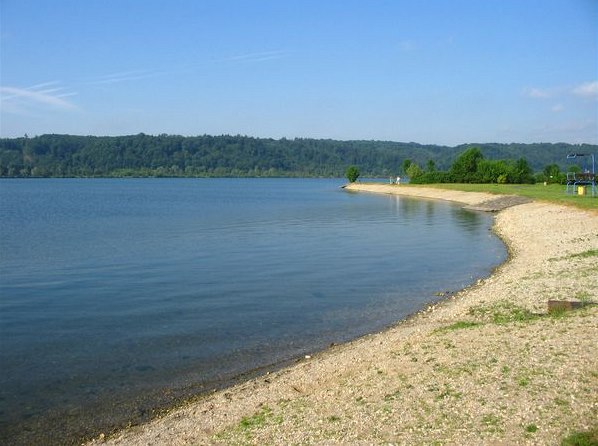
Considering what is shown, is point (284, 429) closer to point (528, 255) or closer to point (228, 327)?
point (228, 327)

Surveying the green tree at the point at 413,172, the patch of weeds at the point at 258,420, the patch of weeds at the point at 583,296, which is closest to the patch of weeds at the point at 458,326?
the patch of weeds at the point at 583,296

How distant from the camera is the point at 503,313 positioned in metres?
15.3

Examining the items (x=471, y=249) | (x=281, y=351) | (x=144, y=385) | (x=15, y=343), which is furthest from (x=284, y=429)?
(x=471, y=249)

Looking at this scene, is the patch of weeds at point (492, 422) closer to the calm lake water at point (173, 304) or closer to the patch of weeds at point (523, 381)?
the patch of weeds at point (523, 381)

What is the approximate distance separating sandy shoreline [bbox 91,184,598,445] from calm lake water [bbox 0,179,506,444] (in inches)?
60.6

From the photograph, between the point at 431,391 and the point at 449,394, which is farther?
the point at 431,391

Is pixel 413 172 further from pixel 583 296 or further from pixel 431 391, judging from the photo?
pixel 431 391

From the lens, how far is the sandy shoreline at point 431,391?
8500 millimetres

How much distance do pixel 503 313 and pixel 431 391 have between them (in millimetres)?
6193

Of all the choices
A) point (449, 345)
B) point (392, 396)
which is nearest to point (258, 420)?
point (392, 396)

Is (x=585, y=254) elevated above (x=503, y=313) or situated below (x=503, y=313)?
above

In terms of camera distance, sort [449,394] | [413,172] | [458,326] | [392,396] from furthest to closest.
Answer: [413,172]
[458,326]
[392,396]
[449,394]

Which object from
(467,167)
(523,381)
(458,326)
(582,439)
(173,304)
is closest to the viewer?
(582,439)

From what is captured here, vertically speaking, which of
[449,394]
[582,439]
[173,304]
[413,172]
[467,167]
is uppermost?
[467,167]
